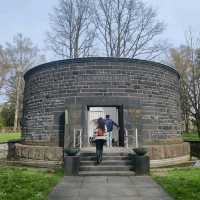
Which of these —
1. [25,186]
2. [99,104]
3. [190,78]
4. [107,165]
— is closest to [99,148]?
[107,165]

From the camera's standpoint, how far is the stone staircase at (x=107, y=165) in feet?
27.3

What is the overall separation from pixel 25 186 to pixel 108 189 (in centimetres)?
211

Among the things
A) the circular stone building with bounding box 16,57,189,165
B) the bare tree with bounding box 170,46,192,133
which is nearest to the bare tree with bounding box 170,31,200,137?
the bare tree with bounding box 170,46,192,133

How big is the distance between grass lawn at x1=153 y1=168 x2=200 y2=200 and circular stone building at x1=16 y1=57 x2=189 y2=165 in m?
3.79

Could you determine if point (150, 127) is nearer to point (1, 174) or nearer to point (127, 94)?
point (127, 94)

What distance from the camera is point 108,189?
6270mm

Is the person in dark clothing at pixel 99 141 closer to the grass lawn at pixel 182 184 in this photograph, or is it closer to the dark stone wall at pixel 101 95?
the grass lawn at pixel 182 184

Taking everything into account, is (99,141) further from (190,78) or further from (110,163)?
(190,78)

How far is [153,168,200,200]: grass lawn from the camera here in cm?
565

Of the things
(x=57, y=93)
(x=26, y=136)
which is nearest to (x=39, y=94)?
(x=57, y=93)

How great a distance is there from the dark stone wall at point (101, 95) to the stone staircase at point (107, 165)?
2.35 meters

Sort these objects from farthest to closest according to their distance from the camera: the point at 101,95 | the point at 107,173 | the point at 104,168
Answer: the point at 101,95 < the point at 104,168 < the point at 107,173

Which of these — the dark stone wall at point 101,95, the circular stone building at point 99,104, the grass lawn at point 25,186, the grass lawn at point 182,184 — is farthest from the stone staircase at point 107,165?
the dark stone wall at point 101,95

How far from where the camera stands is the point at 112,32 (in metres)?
29.8
